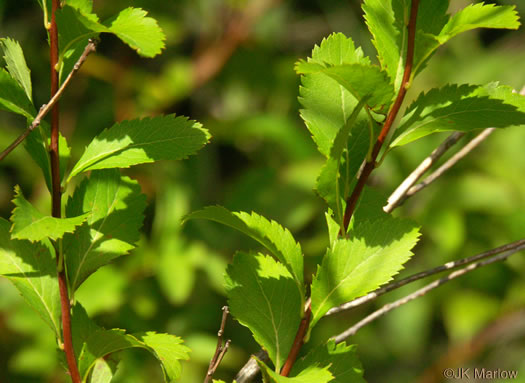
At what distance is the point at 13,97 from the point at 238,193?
3.85ft

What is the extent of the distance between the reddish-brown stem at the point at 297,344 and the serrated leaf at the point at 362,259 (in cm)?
3

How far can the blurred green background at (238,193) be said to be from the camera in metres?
1.69

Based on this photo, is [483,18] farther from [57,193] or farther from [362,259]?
[57,193]

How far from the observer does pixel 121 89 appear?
80.5 inches

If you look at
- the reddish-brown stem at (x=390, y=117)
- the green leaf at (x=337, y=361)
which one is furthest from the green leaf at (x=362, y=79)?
the green leaf at (x=337, y=361)

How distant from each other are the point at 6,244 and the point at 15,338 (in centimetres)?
143

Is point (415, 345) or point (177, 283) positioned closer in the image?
point (177, 283)

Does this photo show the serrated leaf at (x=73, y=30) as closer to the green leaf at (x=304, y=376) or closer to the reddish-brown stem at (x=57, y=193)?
the reddish-brown stem at (x=57, y=193)

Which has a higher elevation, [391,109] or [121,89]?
[391,109]

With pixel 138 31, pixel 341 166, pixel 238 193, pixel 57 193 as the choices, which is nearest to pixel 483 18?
pixel 341 166

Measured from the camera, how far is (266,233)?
589 mm

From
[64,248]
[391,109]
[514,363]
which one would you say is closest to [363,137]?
[391,109]

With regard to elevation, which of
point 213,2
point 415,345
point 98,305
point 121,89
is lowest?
point 415,345

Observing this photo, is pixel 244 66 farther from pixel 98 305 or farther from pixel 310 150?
pixel 98 305
